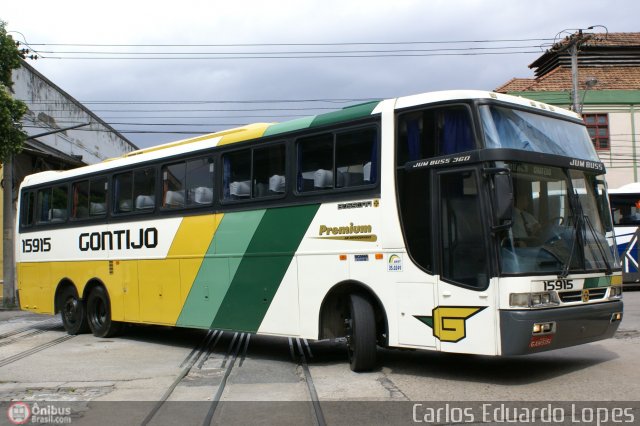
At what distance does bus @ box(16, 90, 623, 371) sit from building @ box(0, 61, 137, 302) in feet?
54.2

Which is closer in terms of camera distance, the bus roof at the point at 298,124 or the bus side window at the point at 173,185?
the bus roof at the point at 298,124

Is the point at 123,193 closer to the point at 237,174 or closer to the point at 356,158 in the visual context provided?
the point at 237,174

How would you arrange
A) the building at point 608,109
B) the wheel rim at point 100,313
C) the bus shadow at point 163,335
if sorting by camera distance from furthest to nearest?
the building at point 608,109 → the wheel rim at point 100,313 → the bus shadow at point 163,335

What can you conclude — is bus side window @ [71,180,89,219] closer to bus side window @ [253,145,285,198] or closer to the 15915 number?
the 15915 number

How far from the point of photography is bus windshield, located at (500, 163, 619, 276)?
23.1ft

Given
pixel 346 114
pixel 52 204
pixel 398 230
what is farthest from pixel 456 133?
pixel 52 204

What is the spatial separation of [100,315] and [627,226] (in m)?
16.2

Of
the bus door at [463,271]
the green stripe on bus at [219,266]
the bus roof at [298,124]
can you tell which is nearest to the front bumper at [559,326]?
the bus door at [463,271]

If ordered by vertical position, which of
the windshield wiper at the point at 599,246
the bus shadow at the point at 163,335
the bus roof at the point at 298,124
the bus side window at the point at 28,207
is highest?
the bus roof at the point at 298,124

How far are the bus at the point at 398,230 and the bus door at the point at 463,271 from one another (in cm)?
2

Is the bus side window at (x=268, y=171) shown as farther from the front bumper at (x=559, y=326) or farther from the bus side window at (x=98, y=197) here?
the bus side window at (x=98, y=197)

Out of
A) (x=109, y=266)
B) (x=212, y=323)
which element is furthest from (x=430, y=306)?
(x=109, y=266)

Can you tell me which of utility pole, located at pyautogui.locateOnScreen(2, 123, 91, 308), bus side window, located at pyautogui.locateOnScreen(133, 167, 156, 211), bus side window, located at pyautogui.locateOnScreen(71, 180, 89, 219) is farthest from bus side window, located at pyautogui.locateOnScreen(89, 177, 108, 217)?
utility pole, located at pyautogui.locateOnScreen(2, 123, 91, 308)

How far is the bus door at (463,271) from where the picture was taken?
7.02 metres
